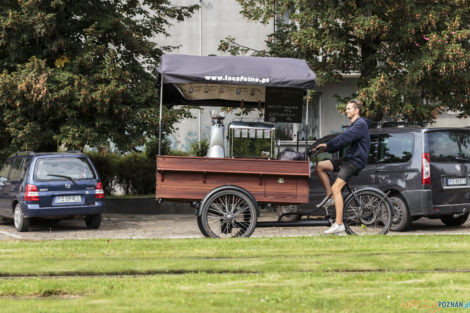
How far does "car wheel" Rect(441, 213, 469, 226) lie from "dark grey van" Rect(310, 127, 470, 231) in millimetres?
1109

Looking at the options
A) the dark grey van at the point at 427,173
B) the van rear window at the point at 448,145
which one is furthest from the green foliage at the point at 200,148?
the van rear window at the point at 448,145

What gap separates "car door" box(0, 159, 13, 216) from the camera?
15.3 meters

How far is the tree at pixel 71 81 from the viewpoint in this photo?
678 inches

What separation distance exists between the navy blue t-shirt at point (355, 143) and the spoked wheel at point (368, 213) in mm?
515

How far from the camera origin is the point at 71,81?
17.5m

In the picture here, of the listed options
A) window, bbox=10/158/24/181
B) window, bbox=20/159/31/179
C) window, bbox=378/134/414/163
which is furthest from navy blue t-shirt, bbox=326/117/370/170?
window, bbox=10/158/24/181

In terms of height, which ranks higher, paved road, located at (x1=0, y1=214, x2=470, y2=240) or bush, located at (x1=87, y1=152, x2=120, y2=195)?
bush, located at (x1=87, y1=152, x2=120, y2=195)

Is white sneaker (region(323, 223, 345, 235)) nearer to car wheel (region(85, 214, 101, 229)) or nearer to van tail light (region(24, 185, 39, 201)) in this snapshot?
car wheel (region(85, 214, 101, 229))

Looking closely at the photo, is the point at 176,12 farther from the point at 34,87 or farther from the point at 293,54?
the point at 34,87

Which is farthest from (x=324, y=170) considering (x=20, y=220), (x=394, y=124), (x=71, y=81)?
(x=71, y=81)

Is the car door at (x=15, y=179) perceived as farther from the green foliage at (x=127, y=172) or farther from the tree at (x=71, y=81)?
the green foliage at (x=127, y=172)

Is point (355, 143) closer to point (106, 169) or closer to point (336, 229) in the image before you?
point (336, 229)

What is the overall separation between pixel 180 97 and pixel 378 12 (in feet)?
24.9

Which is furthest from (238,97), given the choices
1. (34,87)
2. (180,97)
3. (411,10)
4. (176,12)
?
(176,12)
